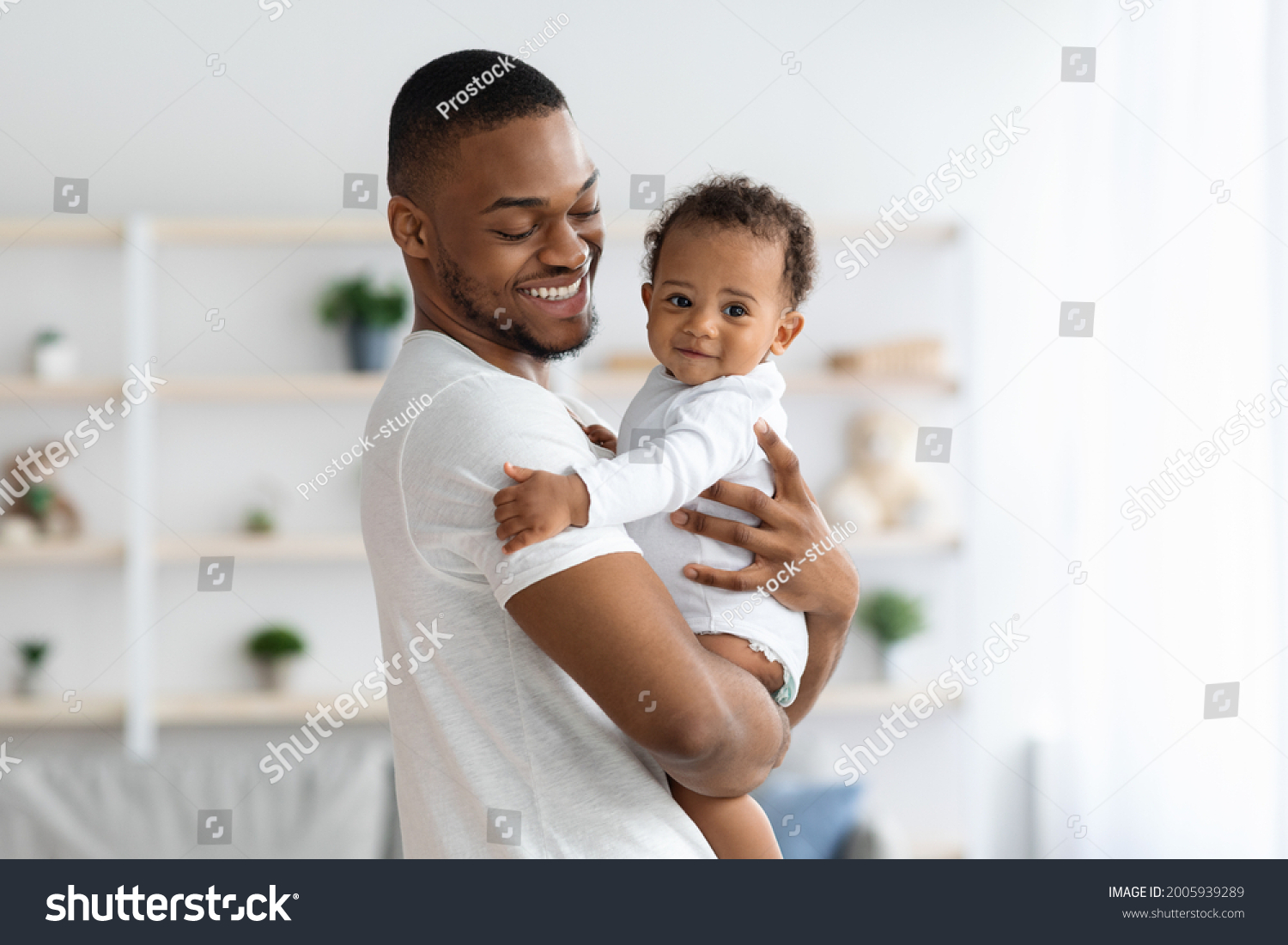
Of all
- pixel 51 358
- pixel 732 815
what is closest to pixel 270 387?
pixel 51 358

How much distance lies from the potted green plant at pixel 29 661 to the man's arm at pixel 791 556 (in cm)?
221

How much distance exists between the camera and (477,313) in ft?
3.08

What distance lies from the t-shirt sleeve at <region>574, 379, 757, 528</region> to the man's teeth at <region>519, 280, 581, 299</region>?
15 centimetres

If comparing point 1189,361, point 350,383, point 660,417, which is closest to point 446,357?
point 660,417

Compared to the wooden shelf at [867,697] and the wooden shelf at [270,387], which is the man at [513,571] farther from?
the wooden shelf at [867,697]

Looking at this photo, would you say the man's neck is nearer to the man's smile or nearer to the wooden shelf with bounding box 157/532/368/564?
the man's smile

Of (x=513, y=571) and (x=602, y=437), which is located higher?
(x=602, y=437)

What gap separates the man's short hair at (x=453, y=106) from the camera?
35.1 inches

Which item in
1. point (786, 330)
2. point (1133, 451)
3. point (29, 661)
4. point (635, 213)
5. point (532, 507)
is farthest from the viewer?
point (635, 213)

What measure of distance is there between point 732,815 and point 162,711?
2040 mm

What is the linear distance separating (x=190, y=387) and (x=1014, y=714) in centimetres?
225

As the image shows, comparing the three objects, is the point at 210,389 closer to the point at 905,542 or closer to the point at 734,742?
the point at 905,542

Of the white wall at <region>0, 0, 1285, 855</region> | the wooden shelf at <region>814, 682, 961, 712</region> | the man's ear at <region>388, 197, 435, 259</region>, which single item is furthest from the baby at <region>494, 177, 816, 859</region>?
the wooden shelf at <region>814, 682, 961, 712</region>
